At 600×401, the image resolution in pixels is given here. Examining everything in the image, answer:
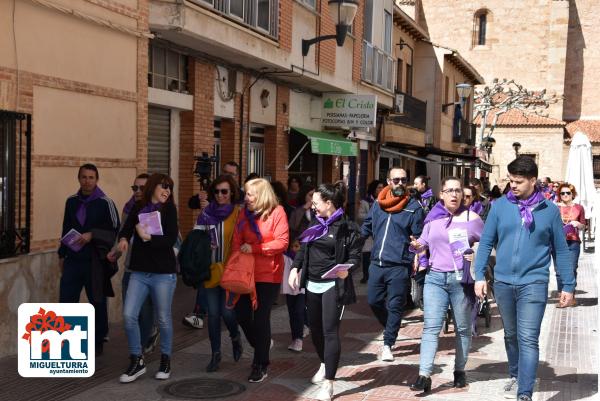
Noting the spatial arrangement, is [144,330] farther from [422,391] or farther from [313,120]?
[313,120]

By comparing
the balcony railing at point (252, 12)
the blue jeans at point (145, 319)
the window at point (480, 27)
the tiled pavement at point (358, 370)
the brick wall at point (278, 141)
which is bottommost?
the tiled pavement at point (358, 370)

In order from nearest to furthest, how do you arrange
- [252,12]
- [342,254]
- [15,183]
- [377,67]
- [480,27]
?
[342,254] → [15,183] → [252,12] → [377,67] → [480,27]

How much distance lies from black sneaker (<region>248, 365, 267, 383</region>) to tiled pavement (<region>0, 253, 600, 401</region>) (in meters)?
0.06

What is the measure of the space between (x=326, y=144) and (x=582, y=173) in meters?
6.42

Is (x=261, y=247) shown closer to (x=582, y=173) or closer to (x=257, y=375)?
(x=257, y=375)

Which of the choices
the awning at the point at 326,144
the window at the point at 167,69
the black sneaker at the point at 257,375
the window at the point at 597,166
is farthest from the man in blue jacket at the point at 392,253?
the window at the point at 597,166

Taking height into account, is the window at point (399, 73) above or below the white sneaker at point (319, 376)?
above

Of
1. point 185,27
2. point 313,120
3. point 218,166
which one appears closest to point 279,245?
point 185,27

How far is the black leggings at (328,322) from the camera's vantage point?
5984mm

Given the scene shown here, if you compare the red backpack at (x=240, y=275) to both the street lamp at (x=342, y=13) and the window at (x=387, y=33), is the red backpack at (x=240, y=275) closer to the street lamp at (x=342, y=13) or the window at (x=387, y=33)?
the street lamp at (x=342, y=13)

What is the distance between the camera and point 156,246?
20.2ft

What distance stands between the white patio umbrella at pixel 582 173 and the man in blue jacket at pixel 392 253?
11592 millimetres

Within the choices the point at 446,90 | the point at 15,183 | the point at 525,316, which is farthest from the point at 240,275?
the point at 446,90

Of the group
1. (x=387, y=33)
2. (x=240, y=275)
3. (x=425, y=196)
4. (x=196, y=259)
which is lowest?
(x=240, y=275)
